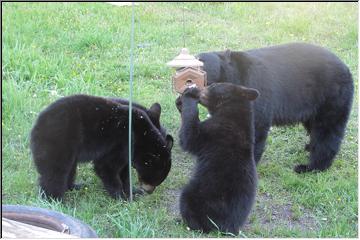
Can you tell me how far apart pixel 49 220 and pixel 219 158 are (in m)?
1.49

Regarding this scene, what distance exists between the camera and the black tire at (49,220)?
3371 millimetres

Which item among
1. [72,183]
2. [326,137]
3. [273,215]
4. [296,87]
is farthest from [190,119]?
[326,137]

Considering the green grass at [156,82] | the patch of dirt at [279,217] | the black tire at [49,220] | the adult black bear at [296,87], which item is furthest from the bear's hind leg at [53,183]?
the adult black bear at [296,87]

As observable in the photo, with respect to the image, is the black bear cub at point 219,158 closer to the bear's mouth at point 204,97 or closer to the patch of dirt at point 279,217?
the bear's mouth at point 204,97

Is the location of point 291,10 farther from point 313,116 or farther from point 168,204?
point 168,204

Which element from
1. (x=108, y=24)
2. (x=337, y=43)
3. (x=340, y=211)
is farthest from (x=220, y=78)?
(x=337, y=43)

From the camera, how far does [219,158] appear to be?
4438mm

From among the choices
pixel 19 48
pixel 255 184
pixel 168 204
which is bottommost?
pixel 168 204

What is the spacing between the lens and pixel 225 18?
10.8 m

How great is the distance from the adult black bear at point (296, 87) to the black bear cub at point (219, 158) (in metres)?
0.92

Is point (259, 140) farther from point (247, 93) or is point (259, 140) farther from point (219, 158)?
point (219, 158)

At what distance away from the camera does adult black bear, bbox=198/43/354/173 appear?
18.7 ft

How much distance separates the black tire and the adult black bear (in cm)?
252

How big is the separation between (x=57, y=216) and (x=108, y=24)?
21.1 ft
